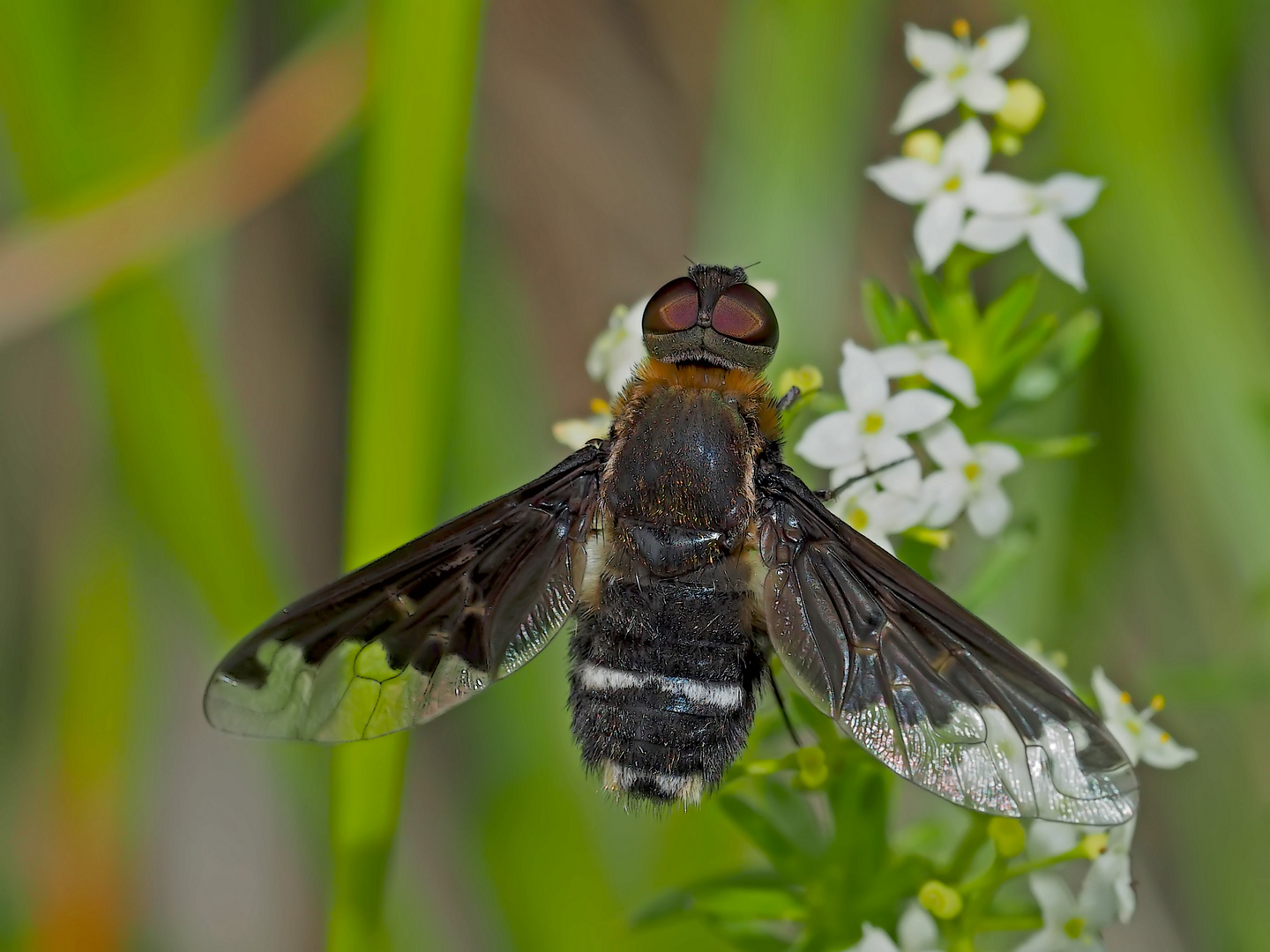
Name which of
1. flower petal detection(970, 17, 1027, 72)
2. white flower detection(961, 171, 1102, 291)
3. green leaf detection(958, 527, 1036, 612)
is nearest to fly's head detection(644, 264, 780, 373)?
white flower detection(961, 171, 1102, 291)

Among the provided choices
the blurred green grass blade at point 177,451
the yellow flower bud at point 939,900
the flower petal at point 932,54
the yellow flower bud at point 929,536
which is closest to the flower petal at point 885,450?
the yellow flower bud at point 929,536

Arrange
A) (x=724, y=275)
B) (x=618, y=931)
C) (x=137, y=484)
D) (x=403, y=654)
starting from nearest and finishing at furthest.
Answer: (x=403, y=654), (x=724, y=275), (x=618, y=931), (x=137, y=484)

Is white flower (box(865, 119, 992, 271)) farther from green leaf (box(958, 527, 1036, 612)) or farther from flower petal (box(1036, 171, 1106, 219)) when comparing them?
green leaf (box(958, 527, 1036, 612))

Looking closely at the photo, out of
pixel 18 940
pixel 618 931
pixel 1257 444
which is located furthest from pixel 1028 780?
pixel 18 940

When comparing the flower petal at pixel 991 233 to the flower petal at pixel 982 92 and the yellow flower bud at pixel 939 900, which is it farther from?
the yellow flower bud at pixel 939 900

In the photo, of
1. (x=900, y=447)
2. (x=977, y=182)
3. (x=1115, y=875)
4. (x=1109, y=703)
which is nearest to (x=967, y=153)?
(x=977, y=182)

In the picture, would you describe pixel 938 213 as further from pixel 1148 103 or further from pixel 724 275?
pixel 1148 103

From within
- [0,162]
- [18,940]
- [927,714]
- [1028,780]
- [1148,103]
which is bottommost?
[1028,780]
